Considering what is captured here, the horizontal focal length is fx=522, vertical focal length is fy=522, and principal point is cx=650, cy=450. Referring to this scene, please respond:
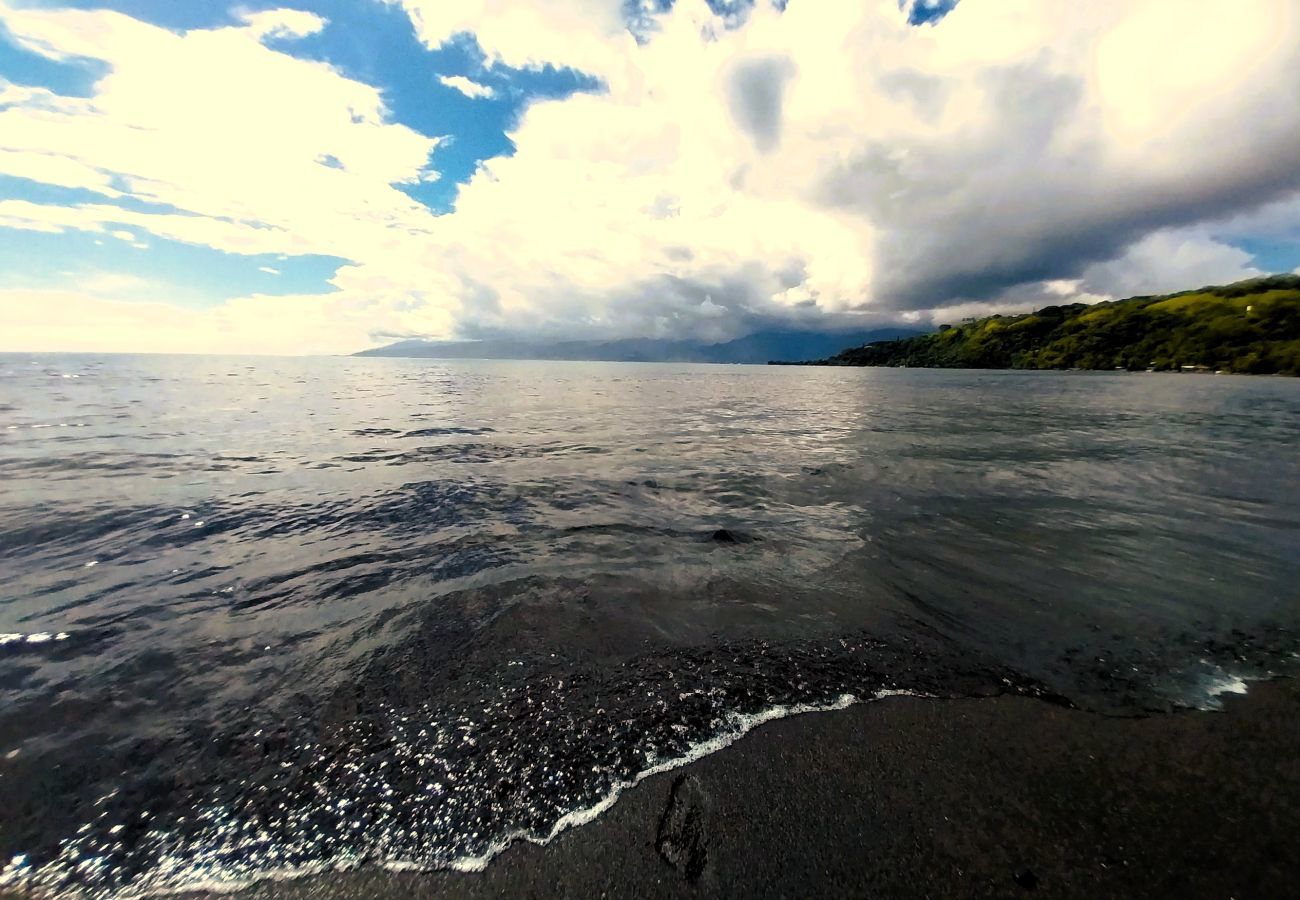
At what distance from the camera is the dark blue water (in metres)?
5.06

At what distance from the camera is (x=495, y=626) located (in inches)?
333

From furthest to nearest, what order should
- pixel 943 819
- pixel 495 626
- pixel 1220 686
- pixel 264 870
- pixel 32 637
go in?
1. pixel 495 626
2. pixel 32 637
3. pixel 1220 686
4. pixel 943 819
5. pixel 264 870

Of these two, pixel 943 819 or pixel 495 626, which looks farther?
pixel 495 626

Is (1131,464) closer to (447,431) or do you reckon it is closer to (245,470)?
(447,431)

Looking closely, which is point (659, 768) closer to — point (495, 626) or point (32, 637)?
point (495, 626)

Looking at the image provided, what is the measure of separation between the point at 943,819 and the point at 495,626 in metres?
6.38

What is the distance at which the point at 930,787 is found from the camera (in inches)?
203

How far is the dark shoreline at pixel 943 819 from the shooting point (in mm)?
4199

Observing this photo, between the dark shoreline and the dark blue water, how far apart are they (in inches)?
15.3

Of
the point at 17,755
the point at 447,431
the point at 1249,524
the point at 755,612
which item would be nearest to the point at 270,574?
the point at 17,755

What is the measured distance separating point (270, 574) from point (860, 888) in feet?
37.5

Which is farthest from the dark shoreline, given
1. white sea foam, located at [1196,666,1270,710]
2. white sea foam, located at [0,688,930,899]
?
white sea foam, located at [1196,666,1270,710]

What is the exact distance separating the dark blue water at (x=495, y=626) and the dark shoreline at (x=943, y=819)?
390 mm

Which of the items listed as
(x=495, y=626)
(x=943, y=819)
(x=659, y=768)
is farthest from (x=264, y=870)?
(x=943, y=819)
